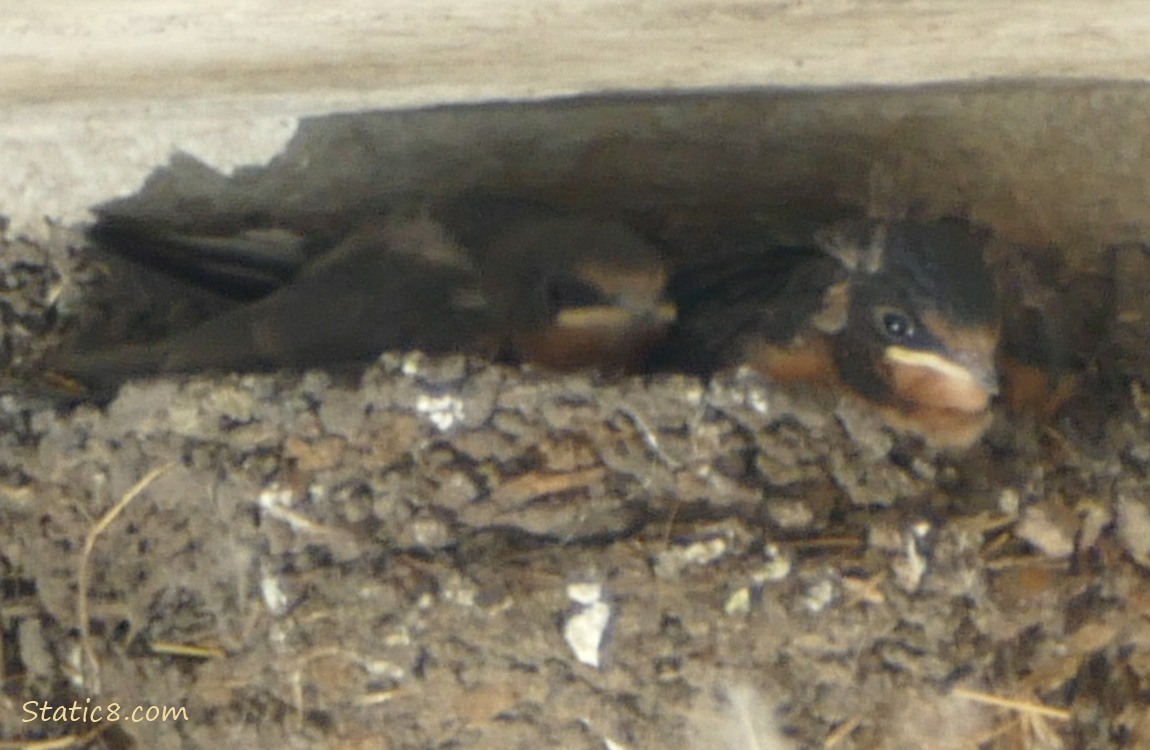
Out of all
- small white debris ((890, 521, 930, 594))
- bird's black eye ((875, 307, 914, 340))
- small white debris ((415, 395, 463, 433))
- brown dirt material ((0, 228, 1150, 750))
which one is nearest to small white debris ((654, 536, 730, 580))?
brown dirt material ((0, 228, 1150, 750))

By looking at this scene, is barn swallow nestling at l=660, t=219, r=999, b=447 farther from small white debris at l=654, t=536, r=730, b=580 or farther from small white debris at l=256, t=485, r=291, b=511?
small white debris at l=256, t=485, r=291, b=511

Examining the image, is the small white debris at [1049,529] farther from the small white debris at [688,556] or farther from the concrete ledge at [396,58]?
the concrete ledge at [396,58]

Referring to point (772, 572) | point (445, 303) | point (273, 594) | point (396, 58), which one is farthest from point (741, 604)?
point (396, 58)

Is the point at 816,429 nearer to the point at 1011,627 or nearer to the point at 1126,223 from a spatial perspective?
the point at 1011,627

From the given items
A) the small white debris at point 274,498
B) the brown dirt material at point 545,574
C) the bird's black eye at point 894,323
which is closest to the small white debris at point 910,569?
the brown dirt material at point 545,574

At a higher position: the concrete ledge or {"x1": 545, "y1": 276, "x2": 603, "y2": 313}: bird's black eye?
the concrete ledge

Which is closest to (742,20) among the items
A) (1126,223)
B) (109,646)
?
(1126,223)
